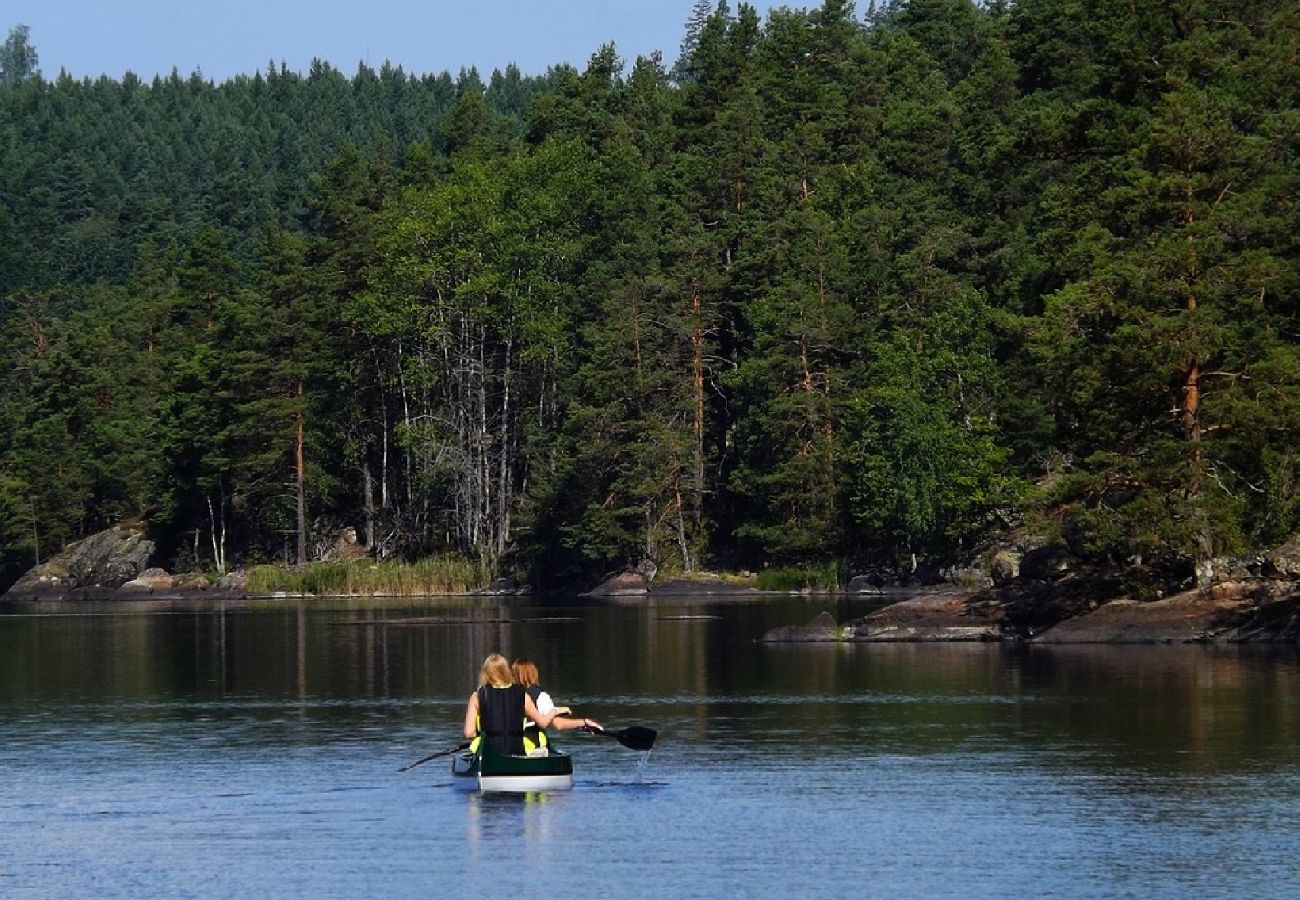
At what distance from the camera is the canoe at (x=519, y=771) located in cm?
2794

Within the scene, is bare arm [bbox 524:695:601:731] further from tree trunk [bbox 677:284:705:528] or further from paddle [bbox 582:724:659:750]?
tree trunk [bbox 677:284:705:528]

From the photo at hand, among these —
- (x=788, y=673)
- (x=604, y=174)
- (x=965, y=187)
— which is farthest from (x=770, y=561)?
→ (x=788, y=673)

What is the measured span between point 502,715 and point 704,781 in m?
2.87

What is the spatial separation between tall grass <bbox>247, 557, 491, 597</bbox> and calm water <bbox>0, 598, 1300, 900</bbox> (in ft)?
152

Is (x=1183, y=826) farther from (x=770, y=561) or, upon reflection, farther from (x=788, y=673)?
(x=770, y=561)

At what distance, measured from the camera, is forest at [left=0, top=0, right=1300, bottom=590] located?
53969mm

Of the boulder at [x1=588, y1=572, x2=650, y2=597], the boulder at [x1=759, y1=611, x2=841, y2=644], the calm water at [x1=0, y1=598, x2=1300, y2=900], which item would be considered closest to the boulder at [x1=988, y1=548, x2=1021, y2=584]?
the boulder at [x1=759, y1=611, x2=841, y2=644]

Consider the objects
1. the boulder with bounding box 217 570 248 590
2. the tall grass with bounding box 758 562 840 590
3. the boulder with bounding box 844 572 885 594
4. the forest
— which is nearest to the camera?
the forest

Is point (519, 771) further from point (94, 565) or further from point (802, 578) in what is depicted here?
point (94, 565)

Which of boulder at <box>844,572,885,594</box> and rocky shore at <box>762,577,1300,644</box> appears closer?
rocky shore at <box>762,577,1300,644</box>

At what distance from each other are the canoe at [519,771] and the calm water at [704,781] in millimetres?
344

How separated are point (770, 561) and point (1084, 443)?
40120 mm

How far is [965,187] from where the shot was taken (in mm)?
97375

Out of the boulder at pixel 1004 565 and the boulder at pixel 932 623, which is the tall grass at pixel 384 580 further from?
the boulder at pixel 932 623
